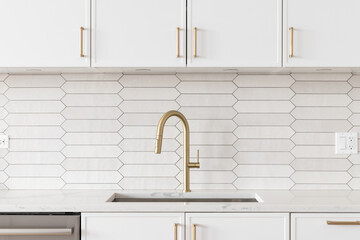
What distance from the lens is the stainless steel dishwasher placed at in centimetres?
179

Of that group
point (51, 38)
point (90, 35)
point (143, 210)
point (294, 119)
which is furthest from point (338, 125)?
point (51, 38)

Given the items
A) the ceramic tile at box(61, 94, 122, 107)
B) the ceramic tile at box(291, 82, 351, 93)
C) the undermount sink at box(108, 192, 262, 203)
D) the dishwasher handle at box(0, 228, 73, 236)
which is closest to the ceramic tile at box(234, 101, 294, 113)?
the ceramic tile at box(291, 82, 351, 93)

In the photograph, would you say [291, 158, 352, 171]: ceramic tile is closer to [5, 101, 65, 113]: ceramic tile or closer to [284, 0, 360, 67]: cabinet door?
[284, 0, 360, 67]: cabinet door

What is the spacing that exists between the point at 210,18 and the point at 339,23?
0.63 meters

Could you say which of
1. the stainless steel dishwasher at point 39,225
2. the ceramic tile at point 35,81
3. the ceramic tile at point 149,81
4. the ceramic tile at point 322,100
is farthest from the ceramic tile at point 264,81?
the stainless steel dishwasher at point 39,225

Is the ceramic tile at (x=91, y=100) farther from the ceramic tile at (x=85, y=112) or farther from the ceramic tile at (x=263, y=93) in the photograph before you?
the ceramic tile at (x=263, y=93)

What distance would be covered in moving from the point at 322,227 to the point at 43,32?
1.59 m

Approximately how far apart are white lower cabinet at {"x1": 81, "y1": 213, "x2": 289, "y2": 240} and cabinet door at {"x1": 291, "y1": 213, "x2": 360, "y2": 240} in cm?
5

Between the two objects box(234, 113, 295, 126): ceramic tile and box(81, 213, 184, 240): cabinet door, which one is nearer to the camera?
box(81, 213, 184, 240): cabinet door

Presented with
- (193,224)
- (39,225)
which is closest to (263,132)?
(193,224)

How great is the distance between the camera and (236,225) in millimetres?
1812

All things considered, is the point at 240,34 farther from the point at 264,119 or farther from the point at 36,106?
the point at 36,106

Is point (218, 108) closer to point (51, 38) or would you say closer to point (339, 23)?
point (339, 23)

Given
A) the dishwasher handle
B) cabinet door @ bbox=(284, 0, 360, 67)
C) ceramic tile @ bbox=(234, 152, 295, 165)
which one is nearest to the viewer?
the dishwasher handle
